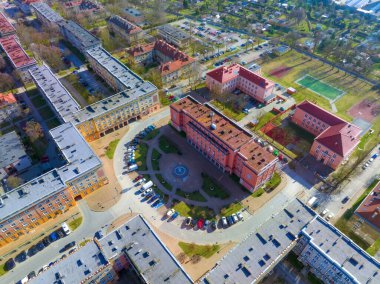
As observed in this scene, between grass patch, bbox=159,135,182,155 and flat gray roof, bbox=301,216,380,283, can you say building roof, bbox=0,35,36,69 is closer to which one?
grass patch, bbox=159,135,182,155

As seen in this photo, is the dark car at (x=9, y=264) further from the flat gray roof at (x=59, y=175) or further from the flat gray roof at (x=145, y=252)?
the flat gray roof at (x=145, y=252)

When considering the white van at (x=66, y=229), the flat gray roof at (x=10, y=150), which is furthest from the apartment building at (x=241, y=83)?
the flat gray roof at (x=10, y=150)

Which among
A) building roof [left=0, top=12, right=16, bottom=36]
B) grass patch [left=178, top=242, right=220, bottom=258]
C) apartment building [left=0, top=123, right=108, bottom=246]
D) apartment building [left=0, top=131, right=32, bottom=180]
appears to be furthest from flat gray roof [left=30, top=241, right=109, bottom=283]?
building roof [left=0, top=12, right=16, bottom=36]

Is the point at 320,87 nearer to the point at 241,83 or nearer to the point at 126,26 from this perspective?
the point at 241,83

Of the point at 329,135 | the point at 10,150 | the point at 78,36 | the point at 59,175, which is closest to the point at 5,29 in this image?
the point at 78,36

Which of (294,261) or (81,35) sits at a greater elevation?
(81,35)
